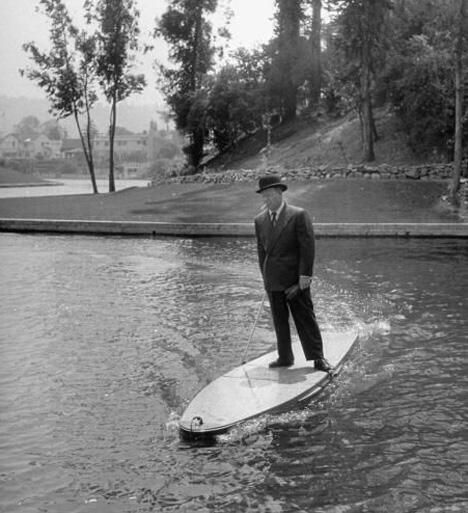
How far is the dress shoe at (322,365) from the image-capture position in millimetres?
7648

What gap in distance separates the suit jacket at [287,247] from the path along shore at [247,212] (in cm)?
1381

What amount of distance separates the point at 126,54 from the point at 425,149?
21.2m

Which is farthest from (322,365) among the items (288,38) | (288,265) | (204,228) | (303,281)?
(288,38)

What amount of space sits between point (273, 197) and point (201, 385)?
2265 mm

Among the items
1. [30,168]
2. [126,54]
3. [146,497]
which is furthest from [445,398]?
[30,168]

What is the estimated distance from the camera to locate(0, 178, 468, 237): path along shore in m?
21.3

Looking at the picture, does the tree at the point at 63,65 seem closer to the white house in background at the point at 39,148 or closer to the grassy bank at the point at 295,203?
the grassy bank at the point at 295,203

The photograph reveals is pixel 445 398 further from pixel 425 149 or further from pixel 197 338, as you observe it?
pixel 425 149

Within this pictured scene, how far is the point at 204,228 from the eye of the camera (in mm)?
22453

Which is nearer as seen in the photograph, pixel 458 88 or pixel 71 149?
pixel 458 88

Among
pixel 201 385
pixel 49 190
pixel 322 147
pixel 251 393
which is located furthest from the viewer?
pixel 49 190

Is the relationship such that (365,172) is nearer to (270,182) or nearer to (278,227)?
(278,227)

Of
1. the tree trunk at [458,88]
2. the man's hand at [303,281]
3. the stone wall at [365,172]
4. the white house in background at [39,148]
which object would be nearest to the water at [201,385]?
the man's hand at [303,281]

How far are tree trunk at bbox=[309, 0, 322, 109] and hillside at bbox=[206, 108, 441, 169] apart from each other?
229 cm
